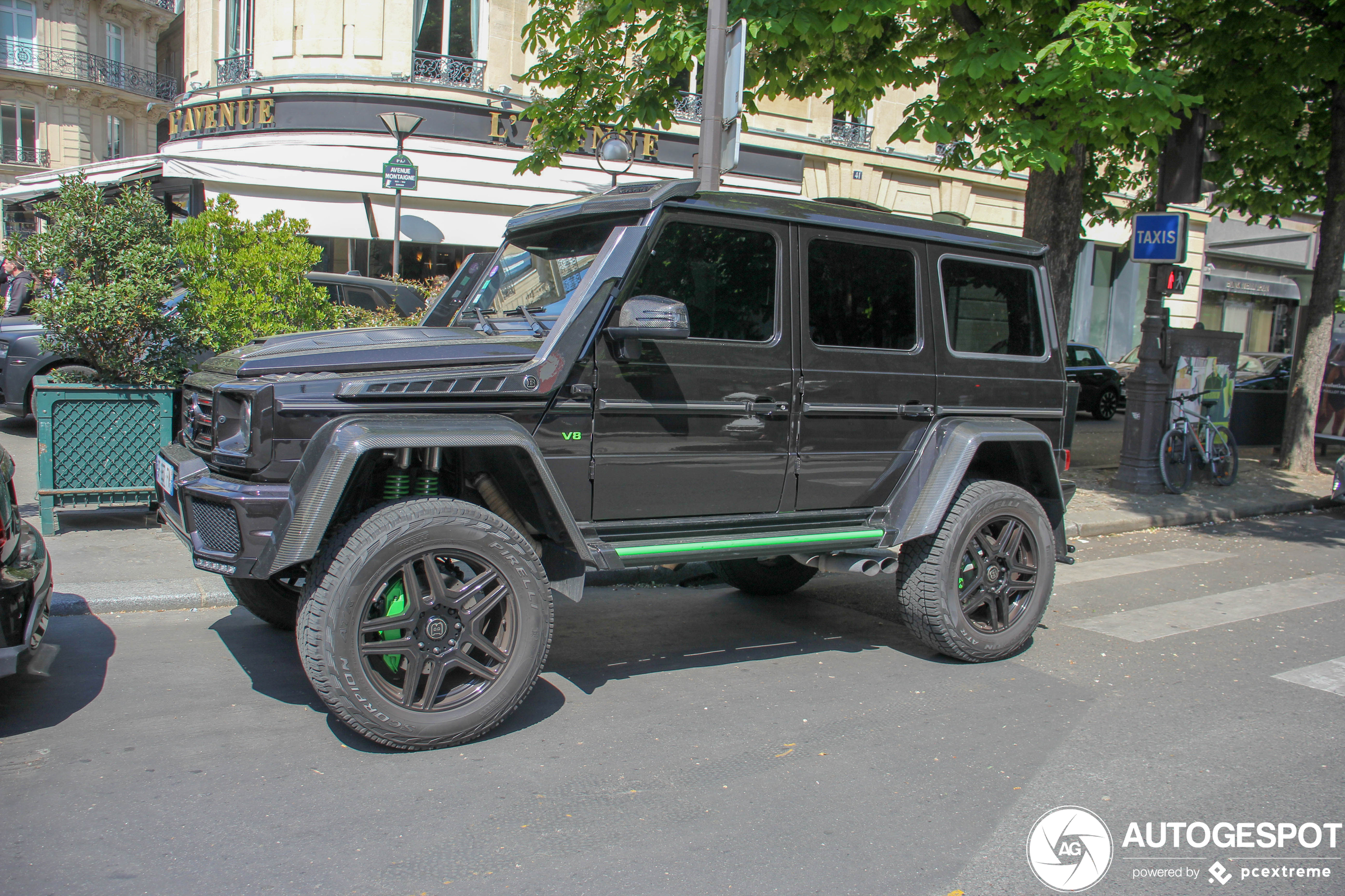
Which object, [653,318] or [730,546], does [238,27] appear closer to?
[653,318]

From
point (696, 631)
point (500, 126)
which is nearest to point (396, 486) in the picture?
point (696, 631)

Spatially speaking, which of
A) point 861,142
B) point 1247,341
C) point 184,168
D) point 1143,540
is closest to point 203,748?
point 1143,540

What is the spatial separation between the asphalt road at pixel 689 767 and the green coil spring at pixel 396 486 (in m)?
0.93

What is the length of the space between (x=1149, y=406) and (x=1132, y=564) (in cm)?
393

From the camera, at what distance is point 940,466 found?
15.4 ft

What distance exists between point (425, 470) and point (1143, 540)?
23.9 ft

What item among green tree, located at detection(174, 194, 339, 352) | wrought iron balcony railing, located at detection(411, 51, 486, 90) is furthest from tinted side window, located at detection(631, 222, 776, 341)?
wrought iron balcony railing, located at detection(411, 51, 486, 90)

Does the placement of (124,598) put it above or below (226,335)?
below

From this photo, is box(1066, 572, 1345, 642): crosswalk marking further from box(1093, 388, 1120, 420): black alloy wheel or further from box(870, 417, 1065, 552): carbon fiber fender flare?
box(1093, 388, 1120, 420): black alloy wheel

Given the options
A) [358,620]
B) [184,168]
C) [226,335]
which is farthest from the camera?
[184,168]

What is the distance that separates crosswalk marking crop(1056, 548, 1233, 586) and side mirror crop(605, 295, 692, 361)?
4434mm

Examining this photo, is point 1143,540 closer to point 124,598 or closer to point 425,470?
point 425,470

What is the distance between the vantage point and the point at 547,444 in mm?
3822

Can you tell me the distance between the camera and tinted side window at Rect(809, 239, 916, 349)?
448cm
